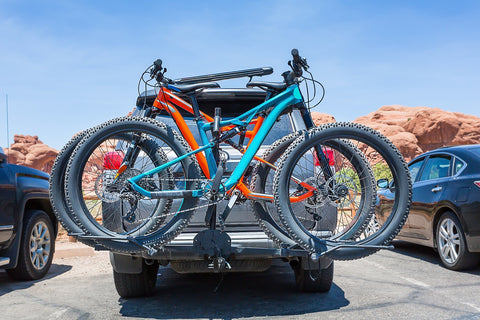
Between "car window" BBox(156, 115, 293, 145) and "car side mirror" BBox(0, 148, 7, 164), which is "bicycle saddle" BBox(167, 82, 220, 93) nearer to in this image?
"car window" BBox(156, 115, 293, 145)

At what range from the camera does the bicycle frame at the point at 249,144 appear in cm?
368

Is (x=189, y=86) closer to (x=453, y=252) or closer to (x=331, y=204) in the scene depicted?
(x=331, y=204)

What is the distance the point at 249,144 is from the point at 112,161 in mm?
1138

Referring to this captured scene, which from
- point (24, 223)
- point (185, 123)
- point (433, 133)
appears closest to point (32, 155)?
point (433, 133)

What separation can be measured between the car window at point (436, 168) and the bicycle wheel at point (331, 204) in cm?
321

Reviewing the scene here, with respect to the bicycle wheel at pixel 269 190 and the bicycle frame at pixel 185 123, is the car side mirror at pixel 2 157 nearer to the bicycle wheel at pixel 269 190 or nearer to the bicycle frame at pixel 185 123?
the bicycle frame at pixel 185 123

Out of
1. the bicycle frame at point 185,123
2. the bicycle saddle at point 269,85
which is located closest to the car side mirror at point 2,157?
the bicycle frame at point 185,123

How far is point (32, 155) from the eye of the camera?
77.1 m

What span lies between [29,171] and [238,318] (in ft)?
12.1

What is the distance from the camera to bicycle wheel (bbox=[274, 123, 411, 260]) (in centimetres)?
360

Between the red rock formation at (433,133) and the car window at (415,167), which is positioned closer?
the car window at (415,167)

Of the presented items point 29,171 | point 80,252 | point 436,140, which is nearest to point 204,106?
point 29,171

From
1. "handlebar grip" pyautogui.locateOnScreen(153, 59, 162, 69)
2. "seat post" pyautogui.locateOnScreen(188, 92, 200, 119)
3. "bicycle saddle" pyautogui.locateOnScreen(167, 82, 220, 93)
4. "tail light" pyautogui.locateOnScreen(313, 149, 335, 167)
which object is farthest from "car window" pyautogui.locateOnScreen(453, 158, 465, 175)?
"handlebar grip" pyautogui.locateOnScreen(153, 59, 162, 69)

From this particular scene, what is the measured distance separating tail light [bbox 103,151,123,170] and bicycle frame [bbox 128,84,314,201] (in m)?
0.28
